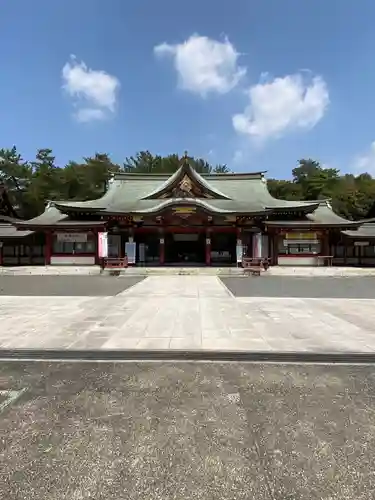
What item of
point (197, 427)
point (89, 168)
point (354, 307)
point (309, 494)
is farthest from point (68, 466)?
point (89, 168)

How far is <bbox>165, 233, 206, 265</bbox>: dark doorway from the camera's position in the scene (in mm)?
31047

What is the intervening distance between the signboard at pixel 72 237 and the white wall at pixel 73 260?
1267mm

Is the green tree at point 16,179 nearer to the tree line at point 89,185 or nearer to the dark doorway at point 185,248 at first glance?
the tree line at point 89,185

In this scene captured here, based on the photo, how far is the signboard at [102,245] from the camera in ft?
87.5

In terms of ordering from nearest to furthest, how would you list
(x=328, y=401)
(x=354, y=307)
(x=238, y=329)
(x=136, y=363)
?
(x=328, y=401), (x=136, y=363), (x=238, y=329), (x=354, y=307)

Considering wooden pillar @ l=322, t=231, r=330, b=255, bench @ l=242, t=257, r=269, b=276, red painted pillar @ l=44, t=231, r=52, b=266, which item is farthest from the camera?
red painted pillar @ l=44, t=231, r=52, b=266

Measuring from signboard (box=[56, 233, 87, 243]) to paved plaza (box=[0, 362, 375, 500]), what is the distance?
942 inches

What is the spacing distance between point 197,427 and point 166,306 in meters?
7.38

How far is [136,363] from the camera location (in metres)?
5.50

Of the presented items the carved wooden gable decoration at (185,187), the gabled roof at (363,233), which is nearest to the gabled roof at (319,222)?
the gabled roof at (363,233)

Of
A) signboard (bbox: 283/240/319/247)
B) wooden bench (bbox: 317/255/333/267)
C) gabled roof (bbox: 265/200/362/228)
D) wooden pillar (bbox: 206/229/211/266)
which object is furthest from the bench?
wooden bench (bbox: 317/255/333/267)

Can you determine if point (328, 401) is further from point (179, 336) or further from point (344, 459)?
point (179, 336)

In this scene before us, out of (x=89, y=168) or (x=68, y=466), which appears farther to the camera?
(x=89, y=168)

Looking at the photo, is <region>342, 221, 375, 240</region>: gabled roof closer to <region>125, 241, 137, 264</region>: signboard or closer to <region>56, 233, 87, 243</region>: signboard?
<region>125, 241, 137, 264</region>: signboard
